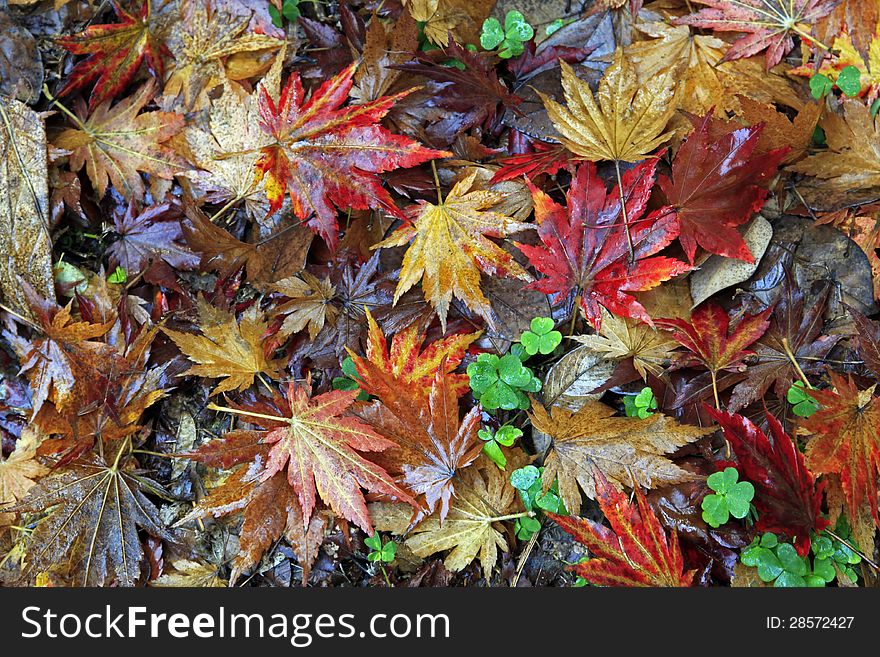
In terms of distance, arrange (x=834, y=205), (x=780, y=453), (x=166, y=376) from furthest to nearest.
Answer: (x=166, y=376) < (x=834, y=205) < (x=780, y=453)

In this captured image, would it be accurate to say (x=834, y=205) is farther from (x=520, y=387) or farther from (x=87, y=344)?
(x=87, y=344)

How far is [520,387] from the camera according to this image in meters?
1.74

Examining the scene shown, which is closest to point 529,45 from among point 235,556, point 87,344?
point 87,344

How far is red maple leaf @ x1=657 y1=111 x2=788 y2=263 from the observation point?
1609 millimetres

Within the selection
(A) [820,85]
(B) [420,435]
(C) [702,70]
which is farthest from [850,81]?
(B) [420,435]

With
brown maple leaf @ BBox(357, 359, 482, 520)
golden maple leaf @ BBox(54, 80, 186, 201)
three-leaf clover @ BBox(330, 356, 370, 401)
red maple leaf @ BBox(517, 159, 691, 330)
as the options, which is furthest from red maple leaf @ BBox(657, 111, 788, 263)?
golden maple leaf @ BBox(54, 80, 186, 201)

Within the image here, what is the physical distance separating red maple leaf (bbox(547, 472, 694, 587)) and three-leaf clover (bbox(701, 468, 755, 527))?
0.39ft

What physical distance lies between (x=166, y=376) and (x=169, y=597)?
625 mm

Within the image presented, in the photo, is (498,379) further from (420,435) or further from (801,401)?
(801,401)

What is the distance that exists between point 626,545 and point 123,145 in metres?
1.87

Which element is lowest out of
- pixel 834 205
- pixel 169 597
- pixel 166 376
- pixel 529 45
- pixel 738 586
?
pixel 169 597

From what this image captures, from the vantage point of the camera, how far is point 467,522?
1723 millimetres

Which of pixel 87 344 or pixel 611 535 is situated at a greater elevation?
pixel 87 344

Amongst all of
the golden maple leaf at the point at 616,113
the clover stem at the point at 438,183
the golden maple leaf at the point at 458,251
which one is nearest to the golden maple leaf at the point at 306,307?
the golden maple leaf at the point at 458,251
